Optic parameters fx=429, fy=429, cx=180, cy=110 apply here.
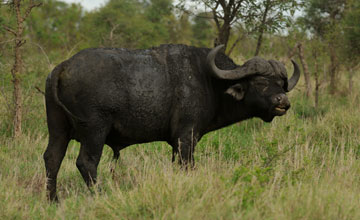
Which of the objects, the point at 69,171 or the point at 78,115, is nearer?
the point at 78,115

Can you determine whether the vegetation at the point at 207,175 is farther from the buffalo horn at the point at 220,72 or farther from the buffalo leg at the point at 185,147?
the buffalo horn at the point at 220,72

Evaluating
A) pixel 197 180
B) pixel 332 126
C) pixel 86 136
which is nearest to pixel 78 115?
pixel 86 136

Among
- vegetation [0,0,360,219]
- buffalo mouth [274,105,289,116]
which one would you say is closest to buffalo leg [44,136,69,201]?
vegetation [0,0,360,219]

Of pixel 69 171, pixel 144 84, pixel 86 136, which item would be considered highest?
pixel 144 84

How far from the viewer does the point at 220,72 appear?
5418mm

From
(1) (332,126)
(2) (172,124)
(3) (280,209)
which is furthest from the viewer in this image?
(1) (332,126)

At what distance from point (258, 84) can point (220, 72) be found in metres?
0.55

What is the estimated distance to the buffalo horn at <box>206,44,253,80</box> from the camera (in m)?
5.36

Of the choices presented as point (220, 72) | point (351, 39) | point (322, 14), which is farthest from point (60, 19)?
point (220, 72)

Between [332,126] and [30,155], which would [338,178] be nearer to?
[332,126]

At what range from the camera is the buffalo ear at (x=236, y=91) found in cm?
549

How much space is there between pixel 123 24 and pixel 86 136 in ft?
50.7

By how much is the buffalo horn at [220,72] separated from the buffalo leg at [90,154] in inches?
61.5

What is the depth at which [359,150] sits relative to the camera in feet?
23.8
